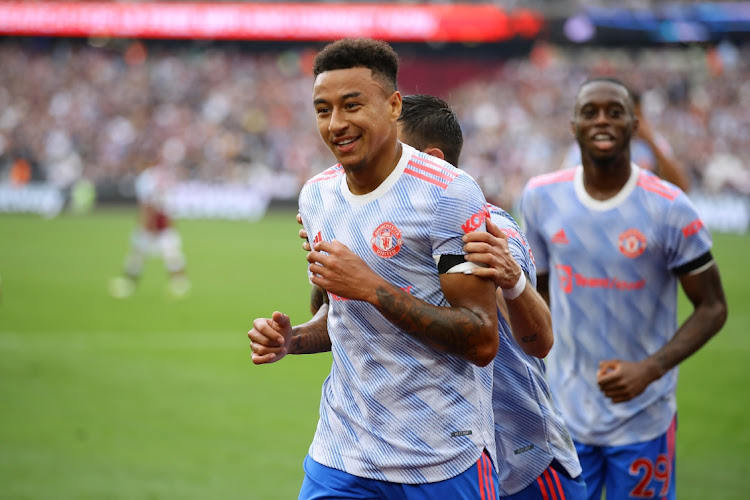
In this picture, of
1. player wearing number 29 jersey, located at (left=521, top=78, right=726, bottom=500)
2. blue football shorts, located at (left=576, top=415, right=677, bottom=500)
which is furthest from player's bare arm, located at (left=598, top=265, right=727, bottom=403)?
blue football shorts, located at (left=576, top=415, right=677, bottom=500)

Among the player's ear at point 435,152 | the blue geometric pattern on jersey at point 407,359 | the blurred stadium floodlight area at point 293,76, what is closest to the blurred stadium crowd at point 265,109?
the blurred stadium floodlight area at point 293,76

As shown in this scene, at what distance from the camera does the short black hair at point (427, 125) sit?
11.6 feet

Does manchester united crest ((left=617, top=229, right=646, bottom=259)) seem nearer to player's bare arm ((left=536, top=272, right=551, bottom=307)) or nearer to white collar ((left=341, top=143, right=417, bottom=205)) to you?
player's bare arm ((left=536, top=272, right=551, bottom=307))

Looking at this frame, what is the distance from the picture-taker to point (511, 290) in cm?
311

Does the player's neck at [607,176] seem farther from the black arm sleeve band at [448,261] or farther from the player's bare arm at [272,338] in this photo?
the black arm sleeve band at [448,261]

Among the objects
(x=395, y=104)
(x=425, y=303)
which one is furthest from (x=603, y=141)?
(x=425, y=303)

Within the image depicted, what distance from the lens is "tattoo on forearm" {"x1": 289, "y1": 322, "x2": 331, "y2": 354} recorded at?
349 centimetres

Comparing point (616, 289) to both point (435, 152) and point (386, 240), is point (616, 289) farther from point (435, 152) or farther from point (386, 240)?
point (386, 240)

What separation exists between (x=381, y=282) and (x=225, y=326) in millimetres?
11367

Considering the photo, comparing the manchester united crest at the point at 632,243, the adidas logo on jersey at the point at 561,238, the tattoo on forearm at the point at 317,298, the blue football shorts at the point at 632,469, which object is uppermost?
the adidas logo on jersey at the point at 561,238

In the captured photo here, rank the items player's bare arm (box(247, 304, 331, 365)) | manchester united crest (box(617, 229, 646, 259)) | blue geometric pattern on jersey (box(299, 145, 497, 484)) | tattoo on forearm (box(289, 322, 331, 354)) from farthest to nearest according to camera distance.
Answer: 1. manchester united crest (box(617, 229, 646, 259))
2. tattoo on forearm (box(289, 322, 331, 354))
3. player's bare arm (box(247, 304, 331, 365))
4. blue geometric pattern on jersey (box(299, 145, 497, 484))

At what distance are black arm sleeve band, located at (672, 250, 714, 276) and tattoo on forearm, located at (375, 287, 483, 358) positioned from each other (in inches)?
77.3

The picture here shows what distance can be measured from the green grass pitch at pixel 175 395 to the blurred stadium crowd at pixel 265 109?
16.2m

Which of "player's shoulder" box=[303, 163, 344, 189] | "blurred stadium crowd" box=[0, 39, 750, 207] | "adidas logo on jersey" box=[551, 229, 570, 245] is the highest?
"blurred stadium crowd" box=[0, 39, 750, 207]
